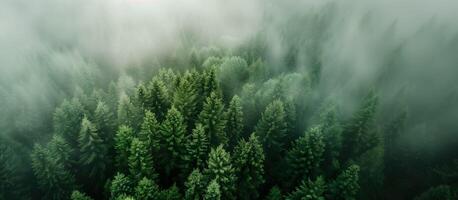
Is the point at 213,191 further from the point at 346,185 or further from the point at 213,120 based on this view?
the point at 346,185

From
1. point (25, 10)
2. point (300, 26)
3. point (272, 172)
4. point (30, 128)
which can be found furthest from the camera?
point (25, 10)

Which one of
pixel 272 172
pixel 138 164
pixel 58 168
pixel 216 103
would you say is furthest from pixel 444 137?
pixel 58 168

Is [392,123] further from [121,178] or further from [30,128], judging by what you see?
[30,128]

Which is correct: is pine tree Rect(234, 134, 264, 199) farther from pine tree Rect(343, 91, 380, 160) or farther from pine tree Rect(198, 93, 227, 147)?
Result: pine tree Rect(343, 91, 380, 160)

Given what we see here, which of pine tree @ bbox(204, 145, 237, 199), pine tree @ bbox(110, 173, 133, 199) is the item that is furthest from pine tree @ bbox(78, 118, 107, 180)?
pine tree @ bbox(204, 145, 237, 199)

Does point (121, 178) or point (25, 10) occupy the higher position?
point (25, 10)

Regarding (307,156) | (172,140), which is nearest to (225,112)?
(172,140)
